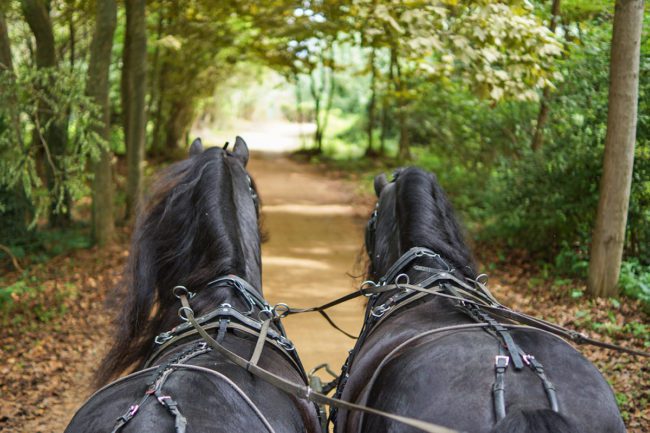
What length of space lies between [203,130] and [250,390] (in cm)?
3976

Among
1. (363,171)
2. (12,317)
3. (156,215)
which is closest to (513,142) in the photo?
(12,317)

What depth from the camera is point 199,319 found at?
2.91m

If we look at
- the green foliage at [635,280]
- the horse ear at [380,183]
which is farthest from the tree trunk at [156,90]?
the horse ear at [380,183]

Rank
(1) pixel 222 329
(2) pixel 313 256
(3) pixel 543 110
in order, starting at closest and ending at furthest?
(1) pixel 222 329
(3) pixel 543 110
(2) pixel 313 256

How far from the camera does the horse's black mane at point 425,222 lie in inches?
139

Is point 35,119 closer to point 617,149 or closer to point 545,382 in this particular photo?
point 617,149

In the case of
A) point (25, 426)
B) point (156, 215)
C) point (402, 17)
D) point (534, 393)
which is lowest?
point (25, 426)

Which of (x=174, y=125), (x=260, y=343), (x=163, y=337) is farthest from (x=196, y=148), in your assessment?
(x=174, y=125)

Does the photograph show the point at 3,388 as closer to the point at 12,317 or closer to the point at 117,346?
the point at 12,317

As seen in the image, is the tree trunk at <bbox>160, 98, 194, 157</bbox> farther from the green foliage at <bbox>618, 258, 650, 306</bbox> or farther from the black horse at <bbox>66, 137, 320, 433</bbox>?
the black horse at <bbox>66, 137, 320, 433</bbox>

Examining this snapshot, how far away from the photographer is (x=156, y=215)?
351cm

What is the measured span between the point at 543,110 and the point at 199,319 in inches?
344

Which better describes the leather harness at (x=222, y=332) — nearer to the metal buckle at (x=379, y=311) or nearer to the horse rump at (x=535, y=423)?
the metal buckle at (x=379, y=311)

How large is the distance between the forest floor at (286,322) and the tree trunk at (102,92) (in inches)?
17.4
